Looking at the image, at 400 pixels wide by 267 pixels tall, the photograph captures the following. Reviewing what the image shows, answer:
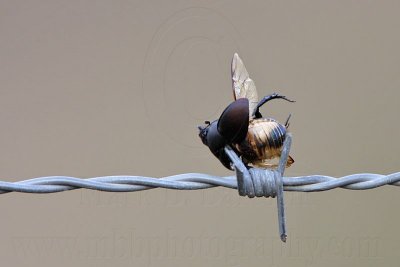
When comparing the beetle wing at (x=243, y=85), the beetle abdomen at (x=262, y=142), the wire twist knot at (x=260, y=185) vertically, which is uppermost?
the beetle wing at (x=243, y=85)

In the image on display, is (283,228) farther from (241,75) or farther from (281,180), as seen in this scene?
(241,75)

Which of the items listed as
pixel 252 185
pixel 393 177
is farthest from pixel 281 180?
pixel 393 177

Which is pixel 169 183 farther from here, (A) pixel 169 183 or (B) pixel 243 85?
(B) pixel 243 85

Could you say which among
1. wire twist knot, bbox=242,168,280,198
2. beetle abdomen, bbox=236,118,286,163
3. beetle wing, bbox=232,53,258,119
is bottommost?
wire twist knot, bbox=242,168,280,198

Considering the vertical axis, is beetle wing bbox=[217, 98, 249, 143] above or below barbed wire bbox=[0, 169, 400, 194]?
above

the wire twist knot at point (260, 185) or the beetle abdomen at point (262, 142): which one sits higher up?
the beetle abdomen at point (262, 142)
